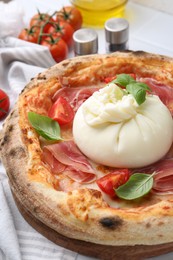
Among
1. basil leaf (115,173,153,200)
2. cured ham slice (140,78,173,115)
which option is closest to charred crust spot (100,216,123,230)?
basil leaf (115,173,153,200)

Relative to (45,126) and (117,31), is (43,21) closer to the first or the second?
(117,31)

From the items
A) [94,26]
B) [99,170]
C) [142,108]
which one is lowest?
[94,26]

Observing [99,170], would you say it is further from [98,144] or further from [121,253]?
[121,253]

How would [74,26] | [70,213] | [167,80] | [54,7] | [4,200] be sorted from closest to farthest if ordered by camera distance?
[70,213] < [4,200] < [167,80] < [74,26] < [54,7]

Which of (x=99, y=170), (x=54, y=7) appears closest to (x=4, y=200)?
(x=99, y=170)

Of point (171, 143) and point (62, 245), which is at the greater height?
point (171, 143)

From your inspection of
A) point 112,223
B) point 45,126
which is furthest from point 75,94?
point 112,223

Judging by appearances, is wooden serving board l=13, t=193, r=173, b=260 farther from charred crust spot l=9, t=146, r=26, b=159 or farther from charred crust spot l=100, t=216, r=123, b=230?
charred crust spot l=9, t=146, r=26, b=159

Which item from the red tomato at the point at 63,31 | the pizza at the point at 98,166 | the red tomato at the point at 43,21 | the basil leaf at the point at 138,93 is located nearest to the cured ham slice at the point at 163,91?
the pizza at the point at 98,166
